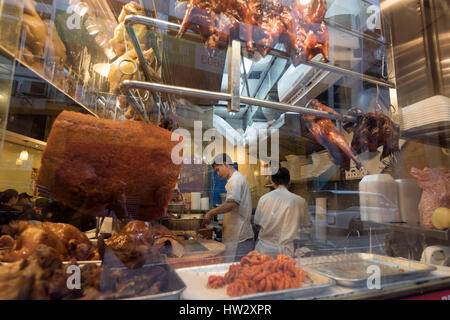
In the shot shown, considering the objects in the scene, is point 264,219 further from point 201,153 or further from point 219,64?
point 219,64

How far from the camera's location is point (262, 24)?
1681mm

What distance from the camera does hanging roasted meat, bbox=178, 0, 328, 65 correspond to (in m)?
1.51

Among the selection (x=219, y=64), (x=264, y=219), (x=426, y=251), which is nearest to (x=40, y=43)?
(x=219, y=64)

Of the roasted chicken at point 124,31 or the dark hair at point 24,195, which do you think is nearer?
the dark hair at point 24,195

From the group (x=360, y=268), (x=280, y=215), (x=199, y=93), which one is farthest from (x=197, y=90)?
(x=280, y=215)

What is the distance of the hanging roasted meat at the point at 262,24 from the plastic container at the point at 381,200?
1322 millimetres

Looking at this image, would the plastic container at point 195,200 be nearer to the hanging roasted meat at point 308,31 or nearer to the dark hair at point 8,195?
the dark hair at point 8,195

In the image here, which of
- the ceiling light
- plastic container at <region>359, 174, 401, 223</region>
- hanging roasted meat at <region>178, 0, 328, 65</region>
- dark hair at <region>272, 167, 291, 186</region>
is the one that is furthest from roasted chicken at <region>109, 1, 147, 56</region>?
plastic container at <region>359, 174, 401, 223</region>

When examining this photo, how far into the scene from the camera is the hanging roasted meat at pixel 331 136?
6.52 feet

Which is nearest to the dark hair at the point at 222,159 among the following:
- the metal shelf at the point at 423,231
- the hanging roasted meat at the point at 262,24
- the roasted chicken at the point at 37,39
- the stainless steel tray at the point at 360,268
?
the hanging roasted meat at the point at 262,24

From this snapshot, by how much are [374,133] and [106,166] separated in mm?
2124

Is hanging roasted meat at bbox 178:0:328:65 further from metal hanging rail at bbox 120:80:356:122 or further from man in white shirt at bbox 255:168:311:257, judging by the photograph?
man in white shirt at bbox 255:168:311:257

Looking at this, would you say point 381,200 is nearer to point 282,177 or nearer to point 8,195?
point 282,177
